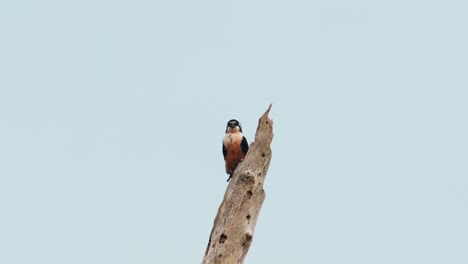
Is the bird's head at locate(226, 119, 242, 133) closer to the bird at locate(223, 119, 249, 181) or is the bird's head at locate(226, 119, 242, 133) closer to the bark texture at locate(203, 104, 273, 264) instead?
the bird at locate(223, 119, 249, 181)

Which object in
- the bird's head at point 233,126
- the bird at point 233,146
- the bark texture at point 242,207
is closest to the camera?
the bark texture at point 242,207

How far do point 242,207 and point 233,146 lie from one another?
17.0 ft

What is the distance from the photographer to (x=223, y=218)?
11.0 meters

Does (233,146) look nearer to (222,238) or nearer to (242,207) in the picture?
(242,207)

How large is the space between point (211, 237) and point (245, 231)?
0.44 m

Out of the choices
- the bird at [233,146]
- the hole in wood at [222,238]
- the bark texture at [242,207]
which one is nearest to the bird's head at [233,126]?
the bird at [233,146]

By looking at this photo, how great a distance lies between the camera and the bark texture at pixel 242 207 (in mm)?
10758

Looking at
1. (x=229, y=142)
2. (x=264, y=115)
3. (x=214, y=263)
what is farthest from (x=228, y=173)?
(x=214, y=263)

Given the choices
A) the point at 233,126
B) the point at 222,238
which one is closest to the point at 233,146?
the point at 233,126

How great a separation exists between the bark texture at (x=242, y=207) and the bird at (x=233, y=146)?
14.4ft

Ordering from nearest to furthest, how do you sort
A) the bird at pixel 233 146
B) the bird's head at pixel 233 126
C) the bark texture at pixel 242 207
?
the bark texture at pixel 242 207
the bird at pixel 233 146
the bird's head at pixel 233 126

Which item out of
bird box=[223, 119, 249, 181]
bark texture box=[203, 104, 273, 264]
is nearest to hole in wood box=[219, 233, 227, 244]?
bark texture box=[203, 104, 273, 264]

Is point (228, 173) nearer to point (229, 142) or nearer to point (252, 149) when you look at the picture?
point (229, 142)

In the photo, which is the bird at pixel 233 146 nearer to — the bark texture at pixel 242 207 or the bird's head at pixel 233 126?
the bird's head at pixel 233 126
